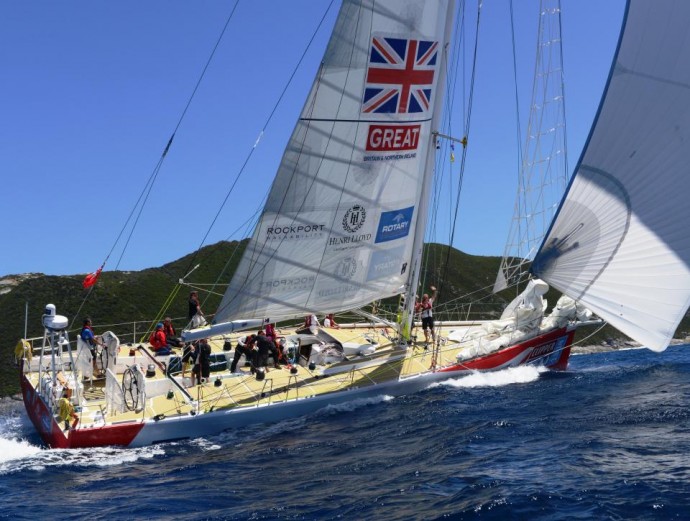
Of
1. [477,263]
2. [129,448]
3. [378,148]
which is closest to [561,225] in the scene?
[378,148]

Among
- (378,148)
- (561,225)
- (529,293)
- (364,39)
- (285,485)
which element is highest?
(364,39)

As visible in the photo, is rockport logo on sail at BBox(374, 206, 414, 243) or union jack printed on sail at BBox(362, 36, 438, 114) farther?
rockport logo on sail at BBox(374, 206, 414, 243)

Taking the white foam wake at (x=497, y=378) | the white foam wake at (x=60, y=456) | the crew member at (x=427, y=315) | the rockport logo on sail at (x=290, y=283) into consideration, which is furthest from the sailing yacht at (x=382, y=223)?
the crew member at (x=427, y=315)

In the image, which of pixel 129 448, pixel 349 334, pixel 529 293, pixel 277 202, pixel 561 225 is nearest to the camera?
pixel 129 448

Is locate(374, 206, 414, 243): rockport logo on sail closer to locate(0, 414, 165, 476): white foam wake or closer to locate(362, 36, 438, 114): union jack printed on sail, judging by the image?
locate(362, 36, 438, 114): union jack printed on sail

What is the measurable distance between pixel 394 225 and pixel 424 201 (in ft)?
4.33

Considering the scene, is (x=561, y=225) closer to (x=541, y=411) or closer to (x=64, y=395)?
(x=541, y=411)

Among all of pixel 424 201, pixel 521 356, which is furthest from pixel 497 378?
pixel 424 201

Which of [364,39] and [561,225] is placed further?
[561,225]

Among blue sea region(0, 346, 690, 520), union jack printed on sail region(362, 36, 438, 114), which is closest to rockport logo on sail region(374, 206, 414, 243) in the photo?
Result: union jack printed on sail region(362, 36, 438, 114)

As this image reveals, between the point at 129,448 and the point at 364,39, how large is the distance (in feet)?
41.2

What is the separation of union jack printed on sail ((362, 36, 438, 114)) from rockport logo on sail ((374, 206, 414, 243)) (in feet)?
10.0

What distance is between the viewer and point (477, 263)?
233 ft

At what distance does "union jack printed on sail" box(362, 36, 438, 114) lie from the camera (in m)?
20.4
